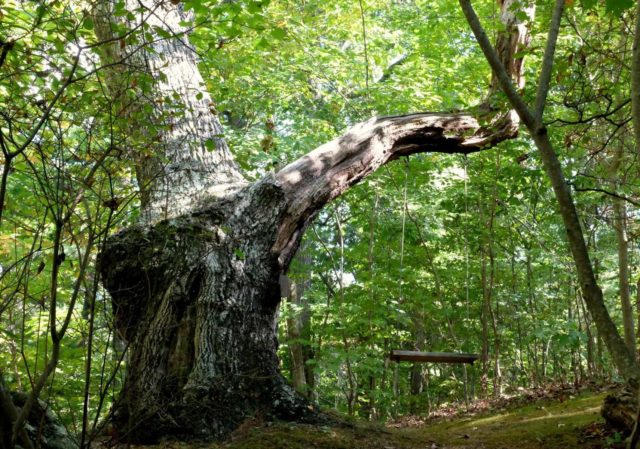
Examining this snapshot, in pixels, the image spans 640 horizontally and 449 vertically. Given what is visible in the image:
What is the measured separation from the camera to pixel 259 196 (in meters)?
4.24

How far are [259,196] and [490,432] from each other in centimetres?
314

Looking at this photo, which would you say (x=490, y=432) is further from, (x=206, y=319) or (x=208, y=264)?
(x=208, y=264)

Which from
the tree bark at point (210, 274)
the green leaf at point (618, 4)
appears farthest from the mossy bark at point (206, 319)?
the green leaf at point (618, 4)

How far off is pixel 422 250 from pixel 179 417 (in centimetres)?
671

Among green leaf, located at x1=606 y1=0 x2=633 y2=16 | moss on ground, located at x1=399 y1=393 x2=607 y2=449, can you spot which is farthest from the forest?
moss on ground, located at x1=399 y1=393 x2=607 y2=449

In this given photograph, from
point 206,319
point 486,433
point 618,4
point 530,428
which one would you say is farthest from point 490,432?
point 618,4

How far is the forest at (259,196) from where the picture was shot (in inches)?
94.8

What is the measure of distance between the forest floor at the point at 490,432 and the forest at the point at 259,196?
6 centimetres

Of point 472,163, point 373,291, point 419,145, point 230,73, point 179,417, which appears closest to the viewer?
point 179,417

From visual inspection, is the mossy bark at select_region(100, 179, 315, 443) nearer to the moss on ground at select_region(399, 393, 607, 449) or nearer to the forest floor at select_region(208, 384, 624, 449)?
the forest floor at select_region(208, 384, 624, 449)

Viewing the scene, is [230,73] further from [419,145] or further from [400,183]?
[419,145]

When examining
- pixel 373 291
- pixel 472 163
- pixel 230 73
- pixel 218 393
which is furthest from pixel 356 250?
pixel 218 393

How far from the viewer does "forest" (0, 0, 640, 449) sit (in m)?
2.41

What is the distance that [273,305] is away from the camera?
4070 mm
